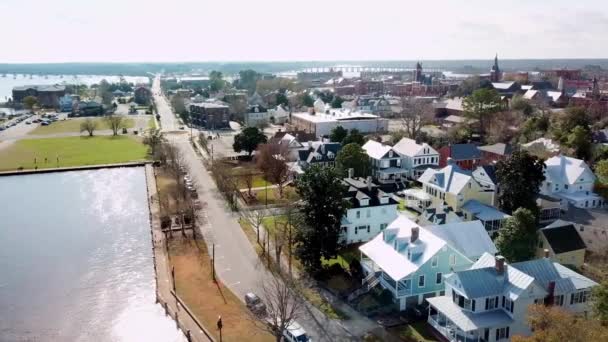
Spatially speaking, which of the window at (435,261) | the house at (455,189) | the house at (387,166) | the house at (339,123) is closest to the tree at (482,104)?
the house at (339,123)

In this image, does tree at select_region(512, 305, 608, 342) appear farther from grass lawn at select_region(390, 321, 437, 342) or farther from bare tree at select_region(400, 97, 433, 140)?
bare tree at select_region(400, 97, 433, 140)

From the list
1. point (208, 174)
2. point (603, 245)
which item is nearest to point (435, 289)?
point (603, 245)

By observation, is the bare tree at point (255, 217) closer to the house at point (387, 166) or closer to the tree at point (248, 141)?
the house at point (387, 166)

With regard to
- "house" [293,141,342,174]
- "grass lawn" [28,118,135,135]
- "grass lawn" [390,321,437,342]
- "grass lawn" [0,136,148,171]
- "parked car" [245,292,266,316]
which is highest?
"house" [293,141,342,174]

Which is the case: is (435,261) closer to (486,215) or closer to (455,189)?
(486,215)

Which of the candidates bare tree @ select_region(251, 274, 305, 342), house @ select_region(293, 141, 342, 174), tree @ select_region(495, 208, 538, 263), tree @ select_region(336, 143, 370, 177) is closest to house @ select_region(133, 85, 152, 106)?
house @ select_region(293, 141, 342, 174)

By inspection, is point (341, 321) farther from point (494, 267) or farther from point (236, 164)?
point (236, 164)
